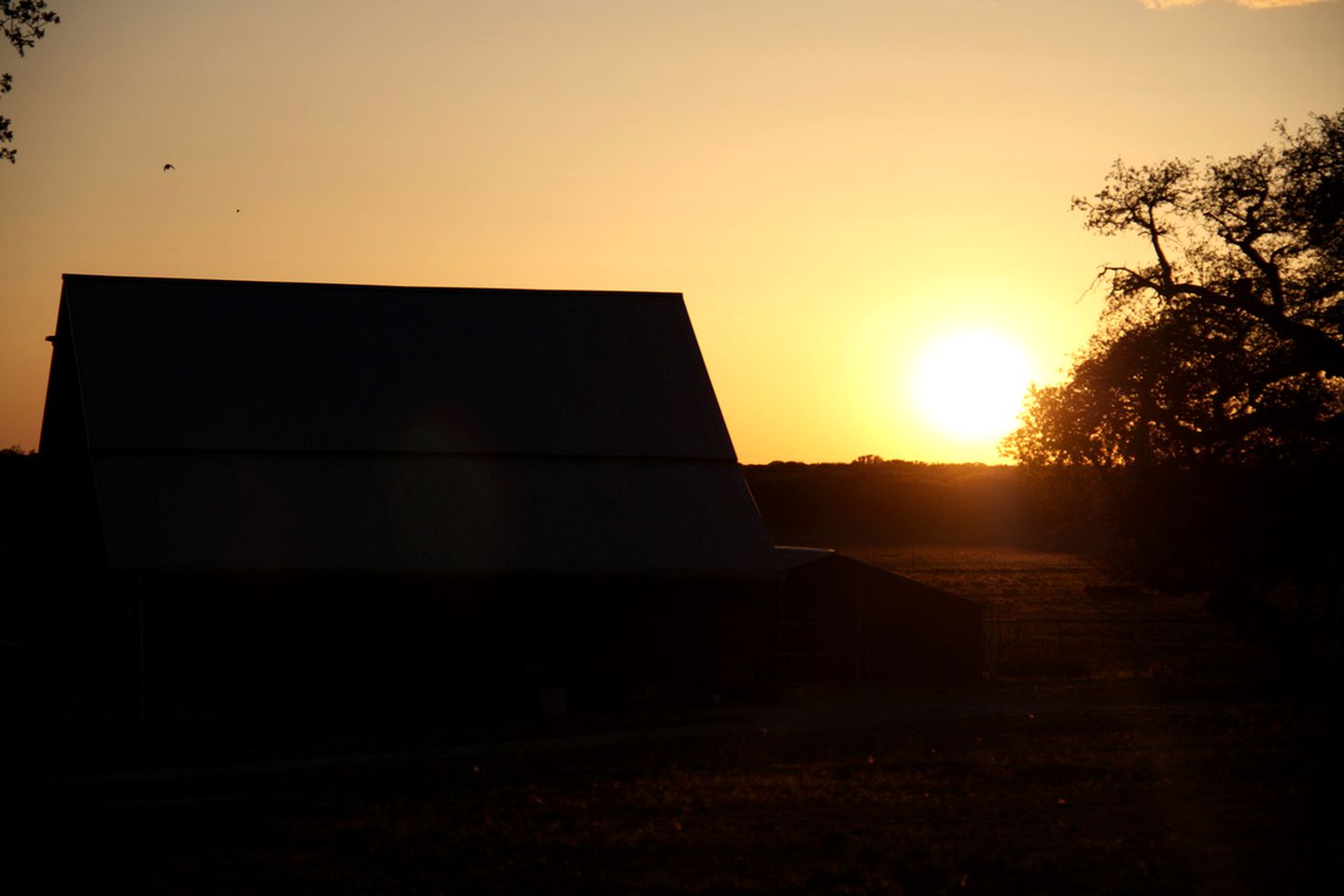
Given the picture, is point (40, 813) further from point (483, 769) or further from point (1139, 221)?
point (1139, 221)

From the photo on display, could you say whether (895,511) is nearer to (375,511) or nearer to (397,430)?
(397,430)

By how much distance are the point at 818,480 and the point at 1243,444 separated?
85487mm

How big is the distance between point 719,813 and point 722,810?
209 millimetres

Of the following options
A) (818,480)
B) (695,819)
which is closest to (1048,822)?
(695,819)

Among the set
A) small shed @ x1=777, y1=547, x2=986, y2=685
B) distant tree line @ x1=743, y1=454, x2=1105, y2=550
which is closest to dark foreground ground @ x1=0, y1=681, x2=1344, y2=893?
small shed @ x1=777, y1=547, x2=986, y2=685

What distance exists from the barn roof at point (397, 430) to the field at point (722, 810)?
13.4ft

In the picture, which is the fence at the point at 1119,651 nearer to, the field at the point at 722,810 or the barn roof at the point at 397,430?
the barn roof at the point at 397,430

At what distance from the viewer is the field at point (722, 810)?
13328mm

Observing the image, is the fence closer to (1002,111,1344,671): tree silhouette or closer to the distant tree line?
(1002,111,1344,671): tree silhouette

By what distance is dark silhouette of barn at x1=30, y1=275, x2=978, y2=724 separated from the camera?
29.5 m

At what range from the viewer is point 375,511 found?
31.2 meters

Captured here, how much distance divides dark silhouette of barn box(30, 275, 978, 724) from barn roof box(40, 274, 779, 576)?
63 millimetres

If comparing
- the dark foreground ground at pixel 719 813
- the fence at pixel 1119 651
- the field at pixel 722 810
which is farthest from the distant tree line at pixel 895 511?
the dark foreground ground at pixel 719 813

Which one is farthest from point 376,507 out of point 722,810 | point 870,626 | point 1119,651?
point 1119,651
